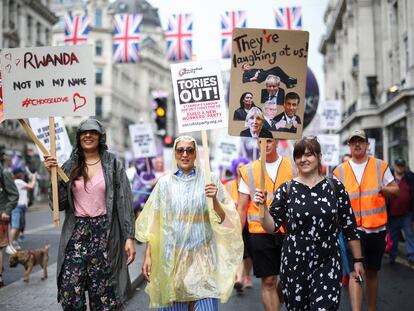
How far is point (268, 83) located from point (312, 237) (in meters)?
1.49

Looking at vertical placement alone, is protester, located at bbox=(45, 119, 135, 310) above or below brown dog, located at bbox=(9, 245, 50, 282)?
above

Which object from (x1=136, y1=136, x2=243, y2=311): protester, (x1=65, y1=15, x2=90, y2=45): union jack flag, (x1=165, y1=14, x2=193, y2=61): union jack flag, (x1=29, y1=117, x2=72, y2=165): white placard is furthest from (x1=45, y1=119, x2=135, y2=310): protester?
(x1=65, y1=15, x2=90, y2=45): union jack flag

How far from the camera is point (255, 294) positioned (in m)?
8.04

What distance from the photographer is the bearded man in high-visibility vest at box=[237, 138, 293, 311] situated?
218 inches

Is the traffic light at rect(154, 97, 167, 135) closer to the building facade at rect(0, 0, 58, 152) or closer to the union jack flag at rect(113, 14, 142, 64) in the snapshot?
the union jack flag at rect(113, 14, 142, 64)

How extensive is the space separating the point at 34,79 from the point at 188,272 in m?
2.12

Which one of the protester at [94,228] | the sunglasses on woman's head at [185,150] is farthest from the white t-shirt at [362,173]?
the protester at [94,228]

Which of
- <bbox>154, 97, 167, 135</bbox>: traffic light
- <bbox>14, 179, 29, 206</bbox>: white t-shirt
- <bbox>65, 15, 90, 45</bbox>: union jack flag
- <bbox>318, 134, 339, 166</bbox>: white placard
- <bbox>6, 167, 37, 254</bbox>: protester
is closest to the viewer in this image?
<bbox>6, 167, 37, 254</bbox>: protester

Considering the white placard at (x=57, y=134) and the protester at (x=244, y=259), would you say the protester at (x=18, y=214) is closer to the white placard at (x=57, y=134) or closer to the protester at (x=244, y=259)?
the white placard at (x=57, y=134)

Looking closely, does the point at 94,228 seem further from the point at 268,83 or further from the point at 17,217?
the point at 17,217

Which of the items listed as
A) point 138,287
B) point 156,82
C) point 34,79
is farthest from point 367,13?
point 156,82

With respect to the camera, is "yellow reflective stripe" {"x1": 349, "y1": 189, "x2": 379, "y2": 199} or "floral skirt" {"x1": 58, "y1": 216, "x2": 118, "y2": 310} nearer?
"floral skirt" {"x1": 58, "y1": 216, "x2": 118, "y2": 310}

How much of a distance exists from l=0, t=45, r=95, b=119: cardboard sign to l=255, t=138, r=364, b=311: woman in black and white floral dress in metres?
1.94

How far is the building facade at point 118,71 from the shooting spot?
7575cm
